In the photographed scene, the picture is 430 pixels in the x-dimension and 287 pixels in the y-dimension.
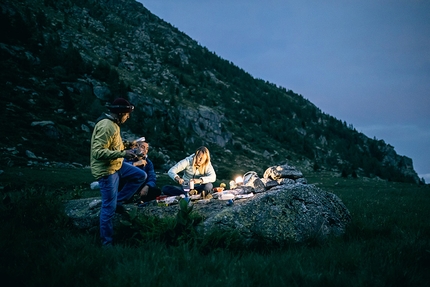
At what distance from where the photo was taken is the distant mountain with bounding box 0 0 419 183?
2569 cm

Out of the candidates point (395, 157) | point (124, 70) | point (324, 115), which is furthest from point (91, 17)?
point (395, 157)

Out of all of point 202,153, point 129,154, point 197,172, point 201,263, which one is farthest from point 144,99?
point 201,263

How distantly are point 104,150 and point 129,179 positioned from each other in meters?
1.55

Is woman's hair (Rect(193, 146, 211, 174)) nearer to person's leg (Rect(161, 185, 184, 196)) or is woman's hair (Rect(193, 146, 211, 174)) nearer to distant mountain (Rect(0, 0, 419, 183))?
person's leg (Rect(161, 185, 184, 196))

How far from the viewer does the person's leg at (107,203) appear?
5031 mm

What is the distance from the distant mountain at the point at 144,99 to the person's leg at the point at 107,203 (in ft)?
55.0

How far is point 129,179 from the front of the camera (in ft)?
21.1

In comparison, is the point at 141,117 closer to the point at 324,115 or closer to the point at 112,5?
the point at 112,5

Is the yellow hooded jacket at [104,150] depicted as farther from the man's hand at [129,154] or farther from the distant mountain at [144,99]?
the distant mountain at [144,99]

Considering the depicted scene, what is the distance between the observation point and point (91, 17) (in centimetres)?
6956

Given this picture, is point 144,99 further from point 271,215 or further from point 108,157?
point 271,215

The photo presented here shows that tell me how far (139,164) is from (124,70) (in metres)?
54.6

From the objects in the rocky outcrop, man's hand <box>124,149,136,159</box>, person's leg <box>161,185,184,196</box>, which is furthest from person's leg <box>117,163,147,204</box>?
person's leg <box>161,185,184,196</box>

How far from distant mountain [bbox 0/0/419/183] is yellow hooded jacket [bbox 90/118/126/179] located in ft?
54.9
